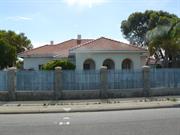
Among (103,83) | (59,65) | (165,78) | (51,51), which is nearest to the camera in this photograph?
(103,83)

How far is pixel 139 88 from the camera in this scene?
2794cm

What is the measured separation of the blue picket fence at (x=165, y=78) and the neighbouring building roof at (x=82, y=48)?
1152cm

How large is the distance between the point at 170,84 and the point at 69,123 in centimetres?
1526

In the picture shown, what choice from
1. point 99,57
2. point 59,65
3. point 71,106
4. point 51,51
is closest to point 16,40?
point 51,51

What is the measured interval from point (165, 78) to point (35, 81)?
27.6 feet

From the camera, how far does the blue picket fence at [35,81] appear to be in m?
26.8

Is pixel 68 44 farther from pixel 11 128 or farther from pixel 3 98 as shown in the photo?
pixel 11 128

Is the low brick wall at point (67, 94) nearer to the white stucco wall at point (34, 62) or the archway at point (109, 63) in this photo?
the archway at point (109, 63)

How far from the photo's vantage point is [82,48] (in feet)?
132

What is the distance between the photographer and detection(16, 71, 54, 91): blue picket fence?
88.1ft

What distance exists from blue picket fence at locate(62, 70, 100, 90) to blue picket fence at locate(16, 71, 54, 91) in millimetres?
849

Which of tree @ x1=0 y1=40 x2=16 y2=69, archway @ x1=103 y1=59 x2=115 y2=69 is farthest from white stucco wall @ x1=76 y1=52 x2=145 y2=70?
tree @ x1=0 y1=40 x2=16 y2=69

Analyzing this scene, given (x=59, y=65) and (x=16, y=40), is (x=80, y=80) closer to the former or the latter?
(x=59, y=65)

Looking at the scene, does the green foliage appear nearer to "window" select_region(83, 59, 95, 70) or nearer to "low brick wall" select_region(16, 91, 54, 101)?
"window" select_region(83, 59, 95, 70)
